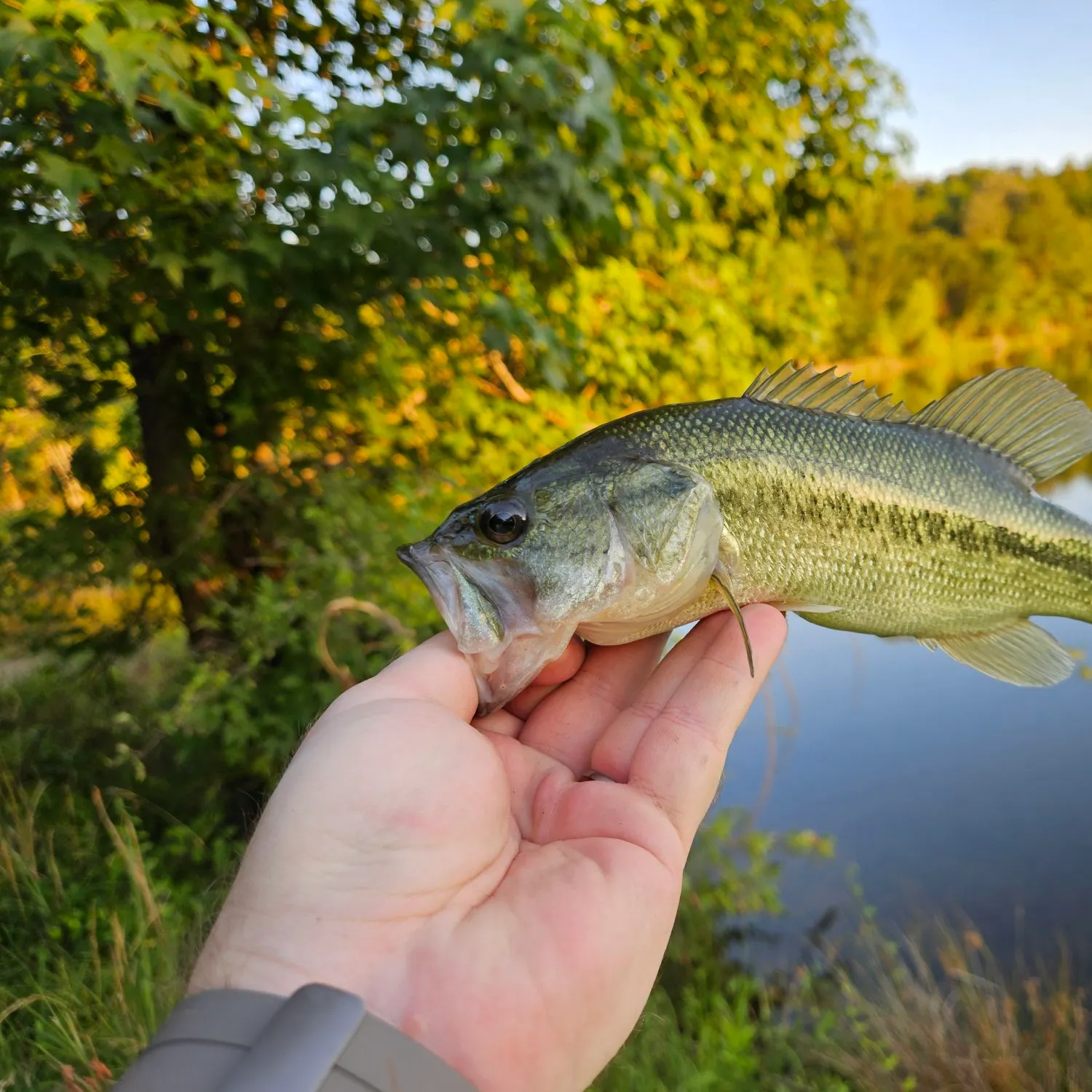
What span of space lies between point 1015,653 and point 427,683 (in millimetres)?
1947

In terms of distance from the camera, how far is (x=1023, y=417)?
2.42 m

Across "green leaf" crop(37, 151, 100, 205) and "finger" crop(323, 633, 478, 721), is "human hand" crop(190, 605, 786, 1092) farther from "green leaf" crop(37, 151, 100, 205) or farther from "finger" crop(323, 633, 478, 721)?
"green leaf" crop(37, 151, 100, 205)

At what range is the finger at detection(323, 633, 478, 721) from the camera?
1.77 metres

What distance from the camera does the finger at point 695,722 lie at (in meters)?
1.90

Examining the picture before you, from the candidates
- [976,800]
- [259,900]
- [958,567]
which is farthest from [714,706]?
[976,800]

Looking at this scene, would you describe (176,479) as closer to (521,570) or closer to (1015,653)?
(521,570)

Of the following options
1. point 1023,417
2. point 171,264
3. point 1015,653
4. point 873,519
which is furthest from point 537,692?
point 171,264

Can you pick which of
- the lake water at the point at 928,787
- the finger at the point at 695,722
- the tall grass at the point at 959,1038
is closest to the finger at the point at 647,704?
the finger at the point at 695,722

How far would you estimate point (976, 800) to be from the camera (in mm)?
5746

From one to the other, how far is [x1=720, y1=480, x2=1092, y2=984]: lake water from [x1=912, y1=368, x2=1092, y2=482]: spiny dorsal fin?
9.33 feet

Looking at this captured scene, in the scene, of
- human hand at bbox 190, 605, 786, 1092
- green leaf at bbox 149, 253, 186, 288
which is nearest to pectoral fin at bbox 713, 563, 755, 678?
human hand at bbox 190, 605, 786, 1092

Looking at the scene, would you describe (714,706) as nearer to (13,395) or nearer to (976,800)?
(13,395)

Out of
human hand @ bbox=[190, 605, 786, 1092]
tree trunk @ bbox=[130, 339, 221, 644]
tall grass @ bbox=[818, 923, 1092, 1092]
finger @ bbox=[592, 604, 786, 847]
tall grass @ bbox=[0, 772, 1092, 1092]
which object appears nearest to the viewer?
human hand @ bbox=[190, 605, 786, 1092]

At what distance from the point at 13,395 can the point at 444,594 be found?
291cm
